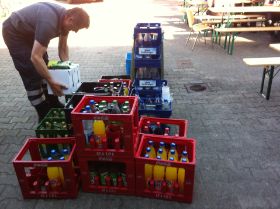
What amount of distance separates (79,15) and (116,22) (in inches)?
405

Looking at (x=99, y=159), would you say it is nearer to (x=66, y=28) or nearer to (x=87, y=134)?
(x=87, y=134)

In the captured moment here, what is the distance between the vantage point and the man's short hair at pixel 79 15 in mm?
3541

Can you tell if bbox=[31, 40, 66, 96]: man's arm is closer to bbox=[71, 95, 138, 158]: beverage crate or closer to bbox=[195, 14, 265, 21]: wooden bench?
bbox=[71, 95, 138, 158]: beverage crate

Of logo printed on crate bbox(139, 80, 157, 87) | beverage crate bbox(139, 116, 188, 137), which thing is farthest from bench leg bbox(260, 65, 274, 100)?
beverage crate bbox(139, 116, 188, 137)

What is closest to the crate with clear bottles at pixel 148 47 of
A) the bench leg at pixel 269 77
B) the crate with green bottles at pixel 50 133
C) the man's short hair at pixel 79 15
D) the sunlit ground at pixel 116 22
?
the man's short hair at pixel 79 15

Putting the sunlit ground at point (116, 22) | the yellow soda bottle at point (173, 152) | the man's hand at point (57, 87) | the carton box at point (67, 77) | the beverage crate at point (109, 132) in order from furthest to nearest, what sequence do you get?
the sunlit ground at point (116, 22) < the carton box at point (67, 77) < the man's hand at point (57, 87) < the yellow soda bottle at point (173, 152) < the beverage crate at point (109, 132)

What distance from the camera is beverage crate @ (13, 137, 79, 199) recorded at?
316 cm

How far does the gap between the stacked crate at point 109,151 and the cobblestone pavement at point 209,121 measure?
0.17 m

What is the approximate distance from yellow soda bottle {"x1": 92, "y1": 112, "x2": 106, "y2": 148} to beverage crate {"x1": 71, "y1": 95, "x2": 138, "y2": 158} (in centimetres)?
1

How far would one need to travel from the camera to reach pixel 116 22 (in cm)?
1344

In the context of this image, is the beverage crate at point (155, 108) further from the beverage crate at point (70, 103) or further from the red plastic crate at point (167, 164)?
the beverage crate at point (70, 103)

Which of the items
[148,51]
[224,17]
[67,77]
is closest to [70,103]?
[67,77]

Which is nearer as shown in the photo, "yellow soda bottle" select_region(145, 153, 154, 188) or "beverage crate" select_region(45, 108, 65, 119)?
"yellow soda bottle" select_region(145, 153, 154, 188)

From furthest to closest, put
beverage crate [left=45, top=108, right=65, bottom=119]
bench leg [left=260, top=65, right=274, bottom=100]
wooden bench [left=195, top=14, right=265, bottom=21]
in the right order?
wooden bench [left=195, top=14, right=265, bottom=21] → bench leg [left=260, top=65, right=274, bottom=100] → beverage crate [left=45, top=108, right=65, bottom=119]
